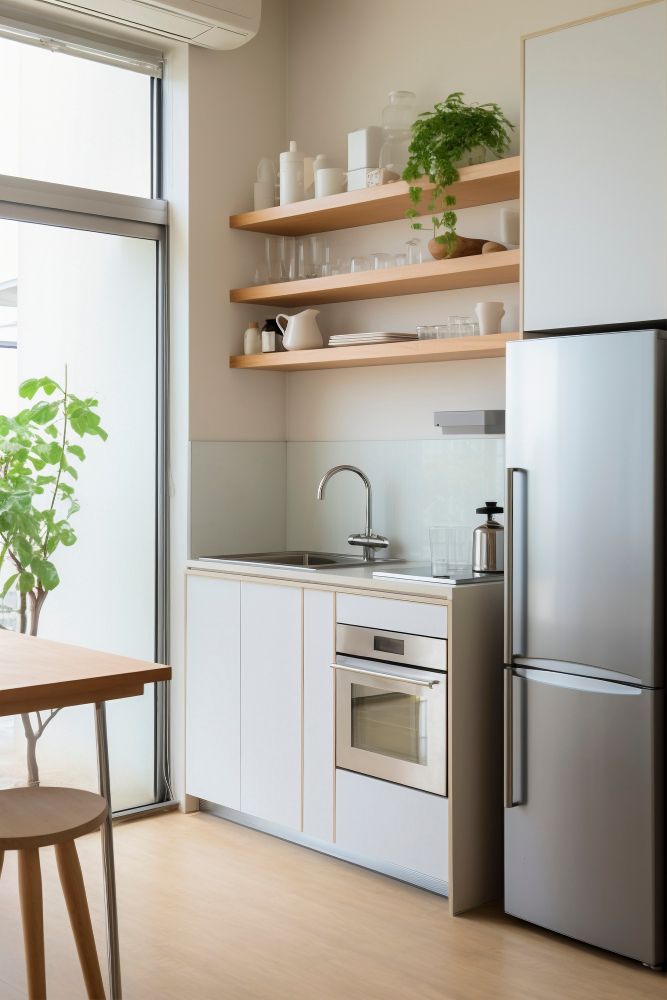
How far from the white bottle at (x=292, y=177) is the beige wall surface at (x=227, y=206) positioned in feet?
0.86

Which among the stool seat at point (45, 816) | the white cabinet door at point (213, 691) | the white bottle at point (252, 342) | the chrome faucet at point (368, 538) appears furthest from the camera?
the white bottle at point (252, 342)

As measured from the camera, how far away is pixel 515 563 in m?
2.97

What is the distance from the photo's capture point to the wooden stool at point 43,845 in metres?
2.05

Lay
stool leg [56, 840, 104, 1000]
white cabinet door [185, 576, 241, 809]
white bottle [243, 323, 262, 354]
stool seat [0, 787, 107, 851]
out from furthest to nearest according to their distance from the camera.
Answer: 1. white bottle [243, 323, 262, 354]
2. white cabinet door [185, 576, 241, 809]
3. stool leg [56, 840, 104, 1000]
4. stool seat [0, 787, 107, 851]

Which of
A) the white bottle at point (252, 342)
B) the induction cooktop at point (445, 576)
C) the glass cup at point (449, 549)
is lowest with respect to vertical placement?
the induction cooktop at point (445, 576)

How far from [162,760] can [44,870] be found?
0.74m

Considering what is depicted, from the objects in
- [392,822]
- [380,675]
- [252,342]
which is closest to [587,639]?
[380,675]

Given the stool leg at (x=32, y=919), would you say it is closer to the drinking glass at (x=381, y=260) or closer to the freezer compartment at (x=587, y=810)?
the freezer compartment at (x=587, y=810)

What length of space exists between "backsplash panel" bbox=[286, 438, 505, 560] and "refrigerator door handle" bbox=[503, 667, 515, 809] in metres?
0.84

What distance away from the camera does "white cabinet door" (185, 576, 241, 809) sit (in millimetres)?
3822

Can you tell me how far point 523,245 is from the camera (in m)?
3.00

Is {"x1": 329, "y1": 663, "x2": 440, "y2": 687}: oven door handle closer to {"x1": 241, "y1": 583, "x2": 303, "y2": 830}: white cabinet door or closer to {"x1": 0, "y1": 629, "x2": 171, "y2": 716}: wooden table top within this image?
{"x1": 241, "y1": 583, "x2": 303, "y2": 830}: white cabinet door

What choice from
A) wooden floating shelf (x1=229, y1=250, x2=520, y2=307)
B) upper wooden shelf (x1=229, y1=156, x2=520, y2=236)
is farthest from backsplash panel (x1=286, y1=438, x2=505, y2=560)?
upper wooden shelf (x1=229, y1=156, x2=520, y2=236)

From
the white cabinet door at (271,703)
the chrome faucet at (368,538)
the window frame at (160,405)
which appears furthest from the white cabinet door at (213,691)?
the chrome faucet at (368,538)
